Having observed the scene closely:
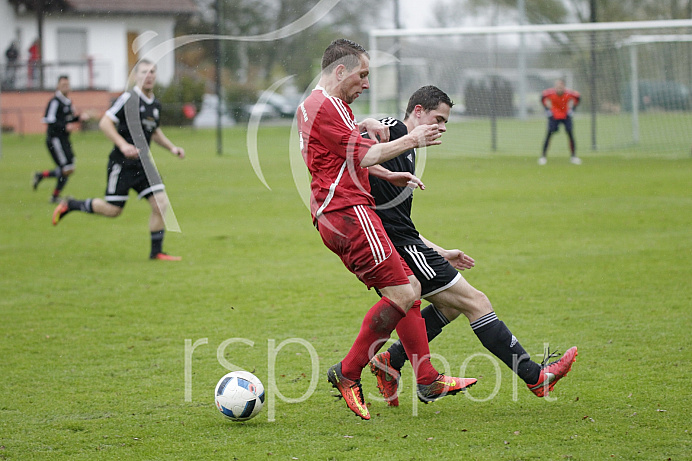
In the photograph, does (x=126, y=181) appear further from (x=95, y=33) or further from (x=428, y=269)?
(x=95, y=33)

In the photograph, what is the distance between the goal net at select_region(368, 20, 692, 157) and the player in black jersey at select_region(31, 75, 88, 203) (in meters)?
7.12

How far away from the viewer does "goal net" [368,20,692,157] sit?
19328mm

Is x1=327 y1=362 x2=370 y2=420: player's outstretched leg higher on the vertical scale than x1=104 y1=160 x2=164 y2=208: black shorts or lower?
A: lower

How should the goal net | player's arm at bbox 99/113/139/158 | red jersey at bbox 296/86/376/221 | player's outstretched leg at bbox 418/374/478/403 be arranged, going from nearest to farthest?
red jersey at bbox 296/86/376/221 < player's outstretched leg at bbox 418/374/478/403 < player's arm at bbox 99/113/139/158 < the goal net

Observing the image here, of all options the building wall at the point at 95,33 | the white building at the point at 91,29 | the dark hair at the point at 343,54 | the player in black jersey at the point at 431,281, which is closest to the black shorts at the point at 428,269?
the player in black jersey at the point at 431,281

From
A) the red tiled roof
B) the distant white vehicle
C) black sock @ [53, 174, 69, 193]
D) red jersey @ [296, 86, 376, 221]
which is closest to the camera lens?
red jersey @ [296, 86, 376, 221]

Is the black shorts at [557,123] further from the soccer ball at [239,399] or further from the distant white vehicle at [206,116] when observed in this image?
the distant white vehicle at [206,116]

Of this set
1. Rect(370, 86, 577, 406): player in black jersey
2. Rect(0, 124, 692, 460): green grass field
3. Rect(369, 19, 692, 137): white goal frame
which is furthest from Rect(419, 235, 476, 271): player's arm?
Rect(369, 19, 692, 137): white goal frame

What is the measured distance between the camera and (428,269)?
4383 millimetres

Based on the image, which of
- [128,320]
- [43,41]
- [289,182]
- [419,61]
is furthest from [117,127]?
[43,41]

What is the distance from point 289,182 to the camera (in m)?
17.3

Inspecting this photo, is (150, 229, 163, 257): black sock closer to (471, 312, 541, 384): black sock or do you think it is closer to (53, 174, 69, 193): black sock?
(471, 312, 541, 384): black sock

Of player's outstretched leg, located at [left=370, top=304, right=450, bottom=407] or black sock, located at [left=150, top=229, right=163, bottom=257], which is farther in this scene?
black sock, located at [left=150, top=229, right=163, bottom=257]

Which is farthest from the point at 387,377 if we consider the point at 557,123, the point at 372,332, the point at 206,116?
the point at 206,116
